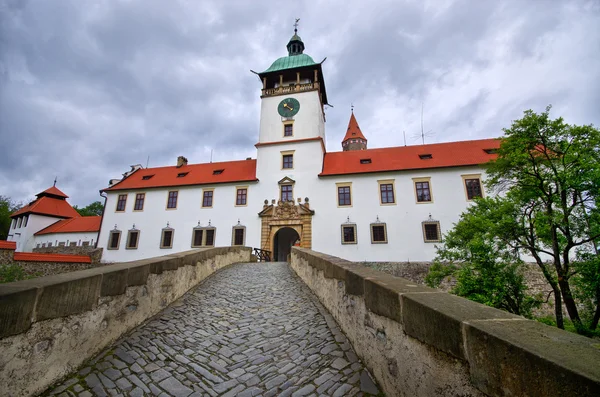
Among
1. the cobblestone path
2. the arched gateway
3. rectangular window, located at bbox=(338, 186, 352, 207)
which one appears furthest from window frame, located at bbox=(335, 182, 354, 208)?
the cobblestone path

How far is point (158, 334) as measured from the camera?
4051mm

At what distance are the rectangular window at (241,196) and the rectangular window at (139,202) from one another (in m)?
Answer: 8.68

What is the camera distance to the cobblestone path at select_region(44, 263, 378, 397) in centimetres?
278

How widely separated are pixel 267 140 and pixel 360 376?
22107 millimetres

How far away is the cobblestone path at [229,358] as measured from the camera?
2783mm

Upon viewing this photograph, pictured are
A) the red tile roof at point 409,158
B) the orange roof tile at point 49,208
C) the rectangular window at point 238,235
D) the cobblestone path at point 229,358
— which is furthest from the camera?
the orange roof tile at point 49,208

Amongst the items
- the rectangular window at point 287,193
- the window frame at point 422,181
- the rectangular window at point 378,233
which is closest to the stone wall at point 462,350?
the rectangular window at point 378,233

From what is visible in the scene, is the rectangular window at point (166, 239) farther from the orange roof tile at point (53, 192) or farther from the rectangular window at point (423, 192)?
the orange roof tile at point (53, 192)

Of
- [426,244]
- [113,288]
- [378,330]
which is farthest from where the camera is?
[426,244]

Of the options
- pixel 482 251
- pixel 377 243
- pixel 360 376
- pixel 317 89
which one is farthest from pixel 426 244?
pixel 360 376

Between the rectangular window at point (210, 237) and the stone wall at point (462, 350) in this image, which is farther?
the rectangular window at point (210, 237)

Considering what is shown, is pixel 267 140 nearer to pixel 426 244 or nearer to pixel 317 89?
pixel 317 89

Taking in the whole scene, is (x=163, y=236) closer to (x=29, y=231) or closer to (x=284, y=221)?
(x=284, y=221)

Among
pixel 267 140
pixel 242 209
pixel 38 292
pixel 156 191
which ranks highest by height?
pixel 267 140
